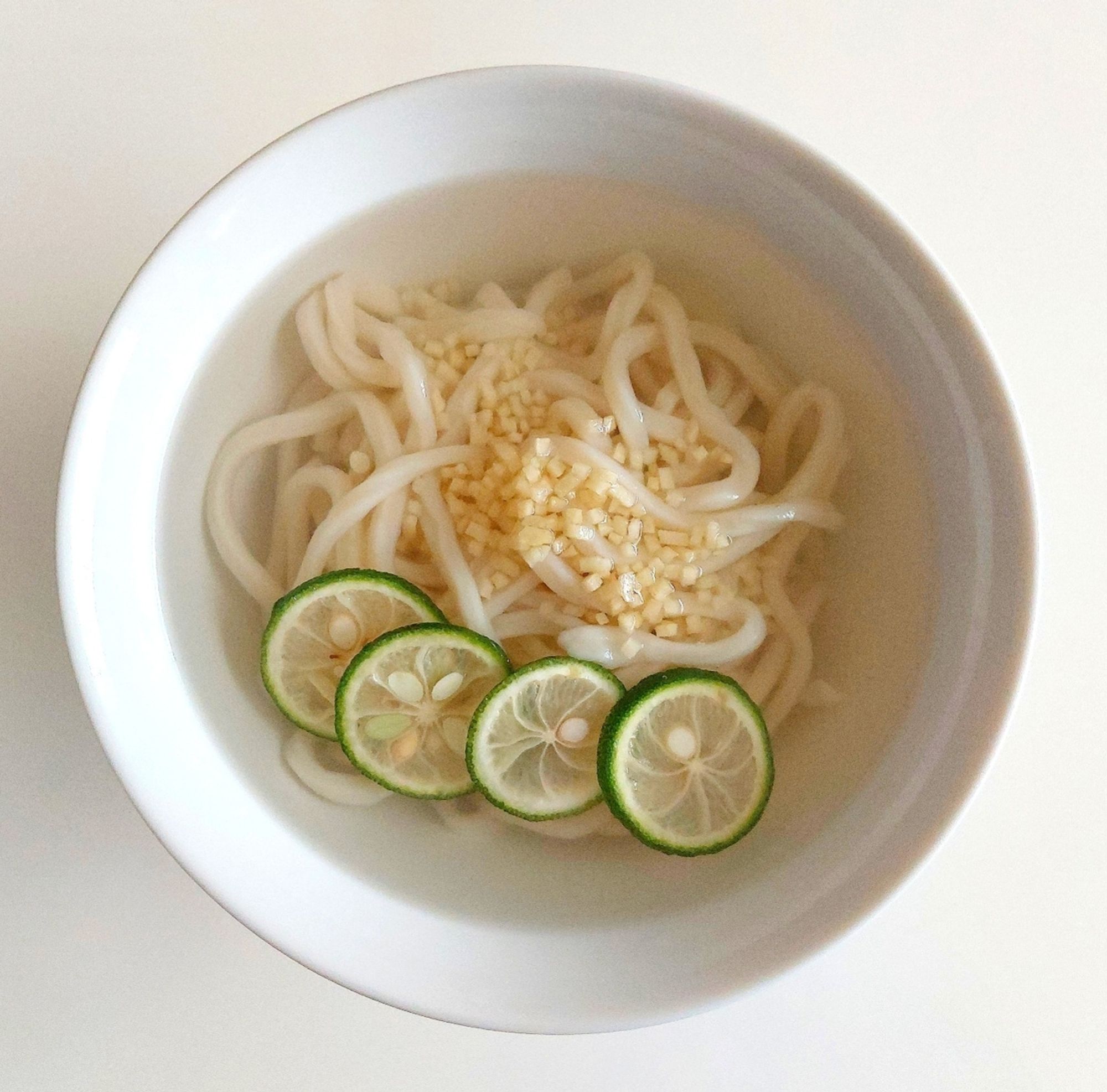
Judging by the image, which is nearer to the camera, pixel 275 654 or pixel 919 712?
pixel 919 712

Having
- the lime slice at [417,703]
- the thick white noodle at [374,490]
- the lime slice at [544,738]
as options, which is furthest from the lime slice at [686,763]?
the thick white noodle at [374,490]

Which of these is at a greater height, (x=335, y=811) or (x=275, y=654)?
(x=275, y=654)

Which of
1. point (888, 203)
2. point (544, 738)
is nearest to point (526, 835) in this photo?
point (544, 738)

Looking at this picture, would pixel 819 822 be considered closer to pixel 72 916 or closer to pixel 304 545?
pixel 304 545

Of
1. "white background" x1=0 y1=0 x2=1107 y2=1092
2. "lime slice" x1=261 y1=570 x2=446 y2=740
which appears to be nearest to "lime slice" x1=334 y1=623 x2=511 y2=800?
"lime slice" x1=261 y1=570 x2=446 y2=740

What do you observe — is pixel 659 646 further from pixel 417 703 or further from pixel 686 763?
pixel 417 703

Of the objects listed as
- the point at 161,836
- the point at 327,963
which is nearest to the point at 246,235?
the point at 161,836
